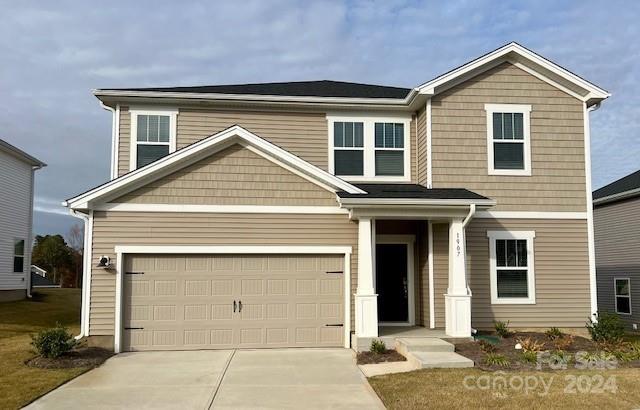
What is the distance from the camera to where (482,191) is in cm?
1423

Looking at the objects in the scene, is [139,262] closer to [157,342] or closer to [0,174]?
[157,342]

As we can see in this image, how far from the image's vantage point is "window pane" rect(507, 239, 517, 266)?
46.6 feet

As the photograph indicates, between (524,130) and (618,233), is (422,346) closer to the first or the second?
(524,130)

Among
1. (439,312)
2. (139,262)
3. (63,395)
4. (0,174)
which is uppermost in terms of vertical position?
(0,174)

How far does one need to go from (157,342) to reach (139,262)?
174 centimetres

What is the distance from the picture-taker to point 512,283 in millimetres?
14141

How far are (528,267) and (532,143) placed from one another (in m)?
3.01

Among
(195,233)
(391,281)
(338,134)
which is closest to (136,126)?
(195,233)

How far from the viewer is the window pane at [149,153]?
48.0ft

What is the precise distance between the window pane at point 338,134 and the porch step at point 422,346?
5527mm

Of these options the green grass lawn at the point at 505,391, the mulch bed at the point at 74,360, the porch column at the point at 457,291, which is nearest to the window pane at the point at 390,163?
the porch column at the point at 457,291

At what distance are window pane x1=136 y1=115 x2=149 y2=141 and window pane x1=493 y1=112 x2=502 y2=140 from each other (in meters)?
8.57

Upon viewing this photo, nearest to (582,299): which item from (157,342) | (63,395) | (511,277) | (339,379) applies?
(511,277)

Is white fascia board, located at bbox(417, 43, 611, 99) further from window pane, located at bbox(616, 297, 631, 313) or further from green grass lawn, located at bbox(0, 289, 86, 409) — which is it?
green grass lawn, located at bbox(0, 289, 86, 409)
